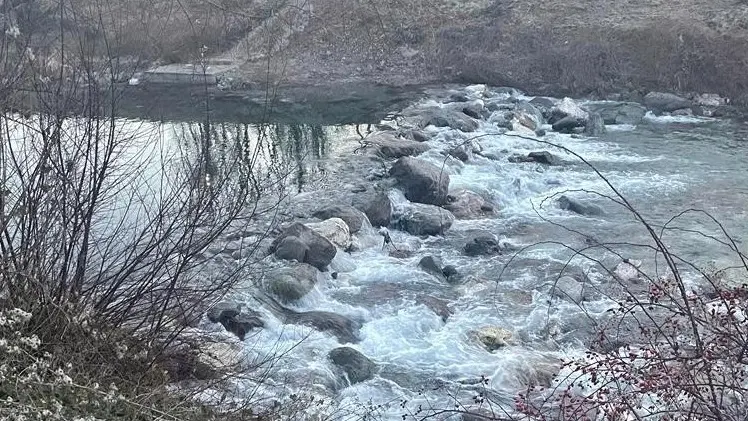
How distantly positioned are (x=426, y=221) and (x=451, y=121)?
6231 mm

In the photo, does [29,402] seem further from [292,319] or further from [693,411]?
[292,319]

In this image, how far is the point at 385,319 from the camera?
9492mm

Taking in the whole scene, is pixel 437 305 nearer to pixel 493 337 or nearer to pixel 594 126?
pixel 493 337

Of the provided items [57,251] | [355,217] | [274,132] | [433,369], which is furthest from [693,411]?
[274,132]

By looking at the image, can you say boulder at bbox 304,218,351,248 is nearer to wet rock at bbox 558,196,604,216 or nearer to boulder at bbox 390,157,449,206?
boulder at bbox 390,157,449,206

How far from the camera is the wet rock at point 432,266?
10742mm

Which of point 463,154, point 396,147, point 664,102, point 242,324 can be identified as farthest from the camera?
point 664,102

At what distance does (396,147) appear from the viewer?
16125mm

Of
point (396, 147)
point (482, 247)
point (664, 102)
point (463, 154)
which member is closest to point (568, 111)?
point (664, 102)

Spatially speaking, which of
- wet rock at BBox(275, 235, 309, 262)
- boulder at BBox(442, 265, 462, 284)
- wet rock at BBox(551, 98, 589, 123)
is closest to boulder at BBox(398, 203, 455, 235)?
boulder at BBox(442, 265, 462, 284)

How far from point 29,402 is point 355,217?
28.1 feet

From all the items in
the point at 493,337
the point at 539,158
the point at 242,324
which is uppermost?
the point at 539,158

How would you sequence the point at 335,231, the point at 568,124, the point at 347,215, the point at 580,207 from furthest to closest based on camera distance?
the point at 568,124
the point at 580,207
the point at 347,215
the point at 335,231

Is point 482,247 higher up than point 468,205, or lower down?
lower down
